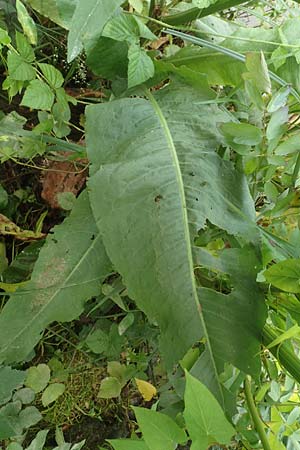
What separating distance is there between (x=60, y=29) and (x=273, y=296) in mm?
485

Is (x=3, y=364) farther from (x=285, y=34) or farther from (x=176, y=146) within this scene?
(x=285, y=34)

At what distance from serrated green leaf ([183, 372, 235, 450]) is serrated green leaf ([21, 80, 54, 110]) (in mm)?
372

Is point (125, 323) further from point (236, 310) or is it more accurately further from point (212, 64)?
point (212, 64)

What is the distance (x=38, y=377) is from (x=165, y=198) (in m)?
0.34

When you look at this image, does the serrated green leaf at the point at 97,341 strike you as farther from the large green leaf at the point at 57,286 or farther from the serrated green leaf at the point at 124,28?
the serrated green leaf at the point at 124,28

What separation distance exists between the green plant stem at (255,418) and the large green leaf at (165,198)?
0.10 metres

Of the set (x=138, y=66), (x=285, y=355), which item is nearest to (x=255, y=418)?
(x=285, y=355)

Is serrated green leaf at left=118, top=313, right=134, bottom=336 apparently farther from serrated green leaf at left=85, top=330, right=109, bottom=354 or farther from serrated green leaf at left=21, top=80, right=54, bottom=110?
serrated green leaf at left=21, top=80, right=54, bottom=110

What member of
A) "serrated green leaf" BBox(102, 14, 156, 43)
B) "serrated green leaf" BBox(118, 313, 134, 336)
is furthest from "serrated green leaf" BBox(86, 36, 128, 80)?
"serrated green leaf" BBox(118, 313, 134, 336)

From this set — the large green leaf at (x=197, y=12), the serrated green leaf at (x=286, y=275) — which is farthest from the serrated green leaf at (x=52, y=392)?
the large green leaf at (x=197, y=12)

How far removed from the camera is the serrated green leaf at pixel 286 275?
565 millimetres

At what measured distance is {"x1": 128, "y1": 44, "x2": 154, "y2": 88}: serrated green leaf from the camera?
0.67 m

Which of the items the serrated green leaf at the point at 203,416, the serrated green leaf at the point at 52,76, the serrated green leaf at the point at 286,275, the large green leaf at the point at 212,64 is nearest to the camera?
the serrated green leaf at the point at 203,416

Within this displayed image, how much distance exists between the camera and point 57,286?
0.66 metres
